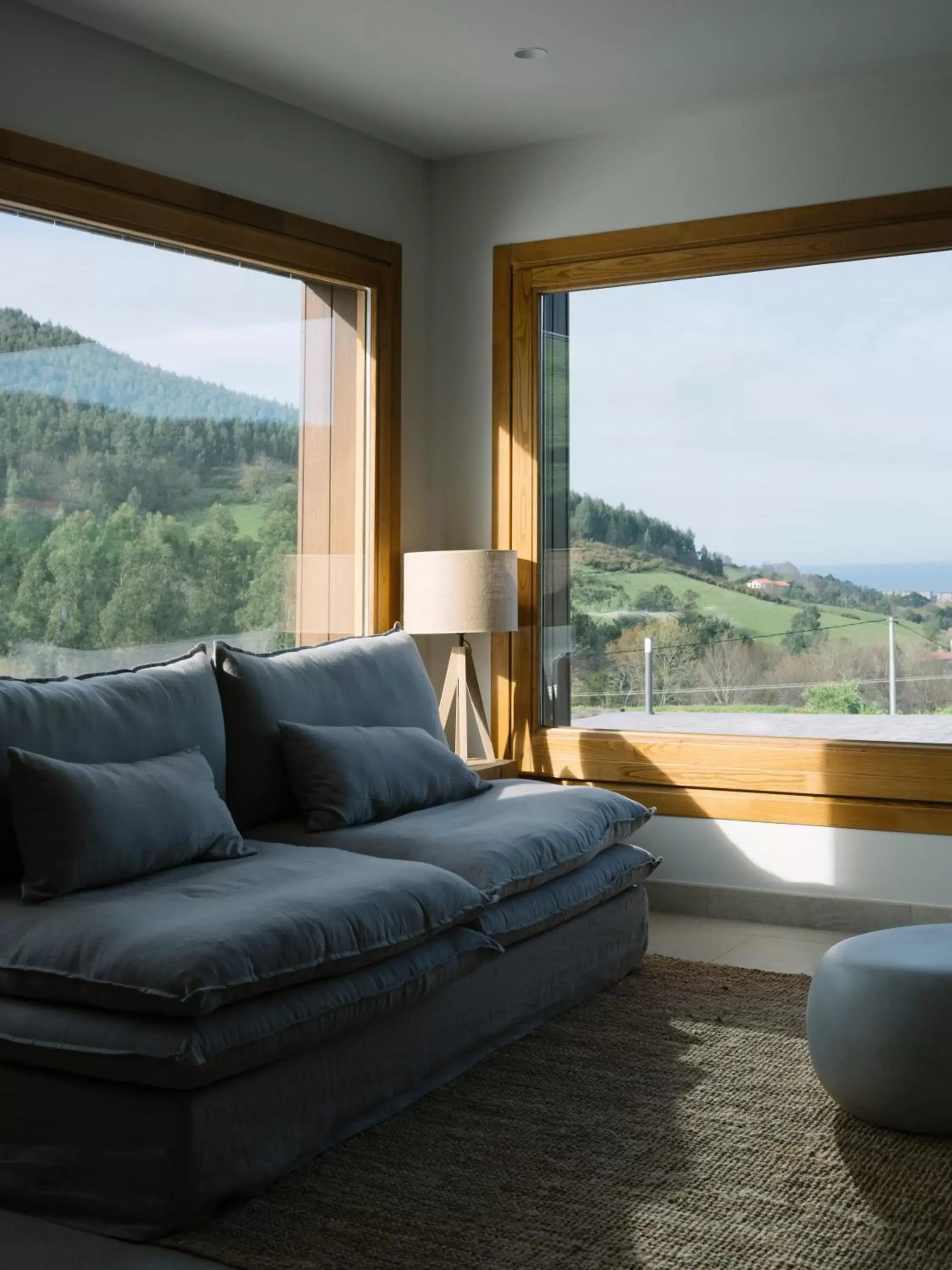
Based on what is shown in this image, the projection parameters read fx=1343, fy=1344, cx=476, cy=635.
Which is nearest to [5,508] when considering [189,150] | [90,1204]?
[189,150]

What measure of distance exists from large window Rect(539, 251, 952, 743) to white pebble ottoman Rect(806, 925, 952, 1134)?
1887 mm

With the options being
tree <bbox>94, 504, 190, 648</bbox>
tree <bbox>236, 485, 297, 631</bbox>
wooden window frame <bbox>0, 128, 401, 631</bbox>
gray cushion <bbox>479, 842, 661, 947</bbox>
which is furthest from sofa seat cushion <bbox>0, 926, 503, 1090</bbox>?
wooden window frame <bbox>0, 128, 401, 631</bbox>

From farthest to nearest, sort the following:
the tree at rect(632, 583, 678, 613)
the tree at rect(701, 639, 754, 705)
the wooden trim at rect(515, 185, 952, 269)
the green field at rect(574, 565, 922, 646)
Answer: the tree at rect(632, 583, 678, 613), the tree at rect(701, 639, 754, 705), the green field at rect(574, 565, 922, 646), the wooden trim at rect(515, 185, 952, 269)

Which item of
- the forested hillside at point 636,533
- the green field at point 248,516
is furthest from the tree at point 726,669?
the green field at point 248,516

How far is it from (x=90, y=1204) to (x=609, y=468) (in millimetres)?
3445

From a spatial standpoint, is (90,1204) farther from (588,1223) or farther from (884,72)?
(884,72)

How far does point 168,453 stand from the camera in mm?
4293

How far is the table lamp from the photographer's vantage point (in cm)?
480

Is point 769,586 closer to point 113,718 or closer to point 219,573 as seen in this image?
point 219,573

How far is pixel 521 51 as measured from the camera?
4.18m

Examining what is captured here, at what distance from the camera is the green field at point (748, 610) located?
4.70 meters

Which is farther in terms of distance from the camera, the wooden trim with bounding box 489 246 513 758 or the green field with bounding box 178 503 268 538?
the wooden trim with bounding box 489 246 513 758

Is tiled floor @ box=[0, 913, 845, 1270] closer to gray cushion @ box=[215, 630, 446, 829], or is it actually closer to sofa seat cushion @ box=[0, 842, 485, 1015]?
sofa seat cushion @ box=[0, 842, 485, 1015]

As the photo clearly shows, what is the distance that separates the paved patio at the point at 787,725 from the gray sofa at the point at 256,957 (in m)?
1.03
